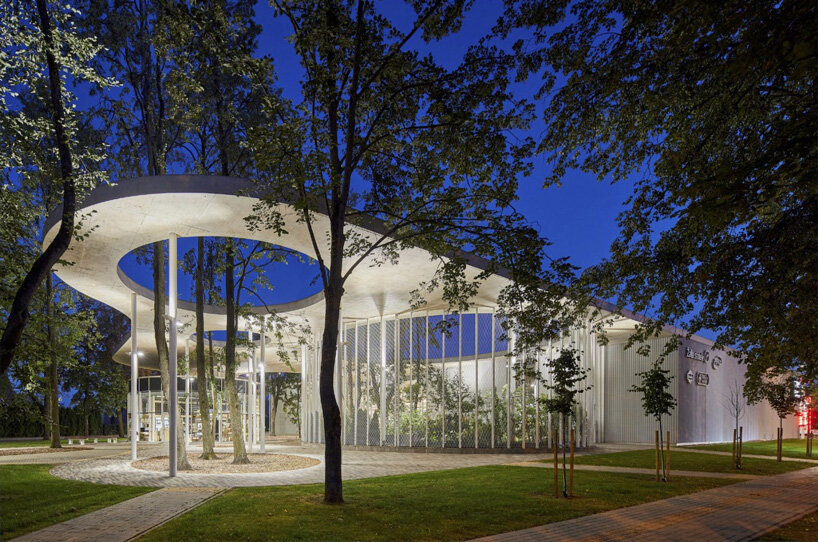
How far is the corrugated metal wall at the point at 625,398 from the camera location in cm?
3167

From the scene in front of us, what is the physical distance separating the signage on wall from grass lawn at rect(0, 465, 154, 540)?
26.2m

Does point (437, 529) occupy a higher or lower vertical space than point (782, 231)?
lower

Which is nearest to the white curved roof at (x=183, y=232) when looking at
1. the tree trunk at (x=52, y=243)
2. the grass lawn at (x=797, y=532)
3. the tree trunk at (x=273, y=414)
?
the tree trunk at (x=52, y=243)

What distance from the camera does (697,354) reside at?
32.1m

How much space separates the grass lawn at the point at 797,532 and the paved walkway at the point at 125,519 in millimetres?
7796

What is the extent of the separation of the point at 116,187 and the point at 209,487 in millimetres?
5946

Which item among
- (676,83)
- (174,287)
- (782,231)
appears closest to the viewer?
(676,83)

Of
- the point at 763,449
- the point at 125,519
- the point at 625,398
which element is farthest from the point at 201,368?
the point at 763,449

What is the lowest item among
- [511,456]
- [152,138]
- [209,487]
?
[511,456]

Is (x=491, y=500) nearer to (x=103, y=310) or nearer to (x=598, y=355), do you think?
(x=598, y=355)

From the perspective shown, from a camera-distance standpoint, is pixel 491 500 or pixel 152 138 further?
pixel 152 138

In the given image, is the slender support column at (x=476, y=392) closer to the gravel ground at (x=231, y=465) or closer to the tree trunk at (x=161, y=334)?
the gravel ground at (x=231, y=465)

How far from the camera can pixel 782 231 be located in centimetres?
850

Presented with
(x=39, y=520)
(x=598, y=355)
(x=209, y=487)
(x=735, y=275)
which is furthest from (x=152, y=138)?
(x=598, y=355)
